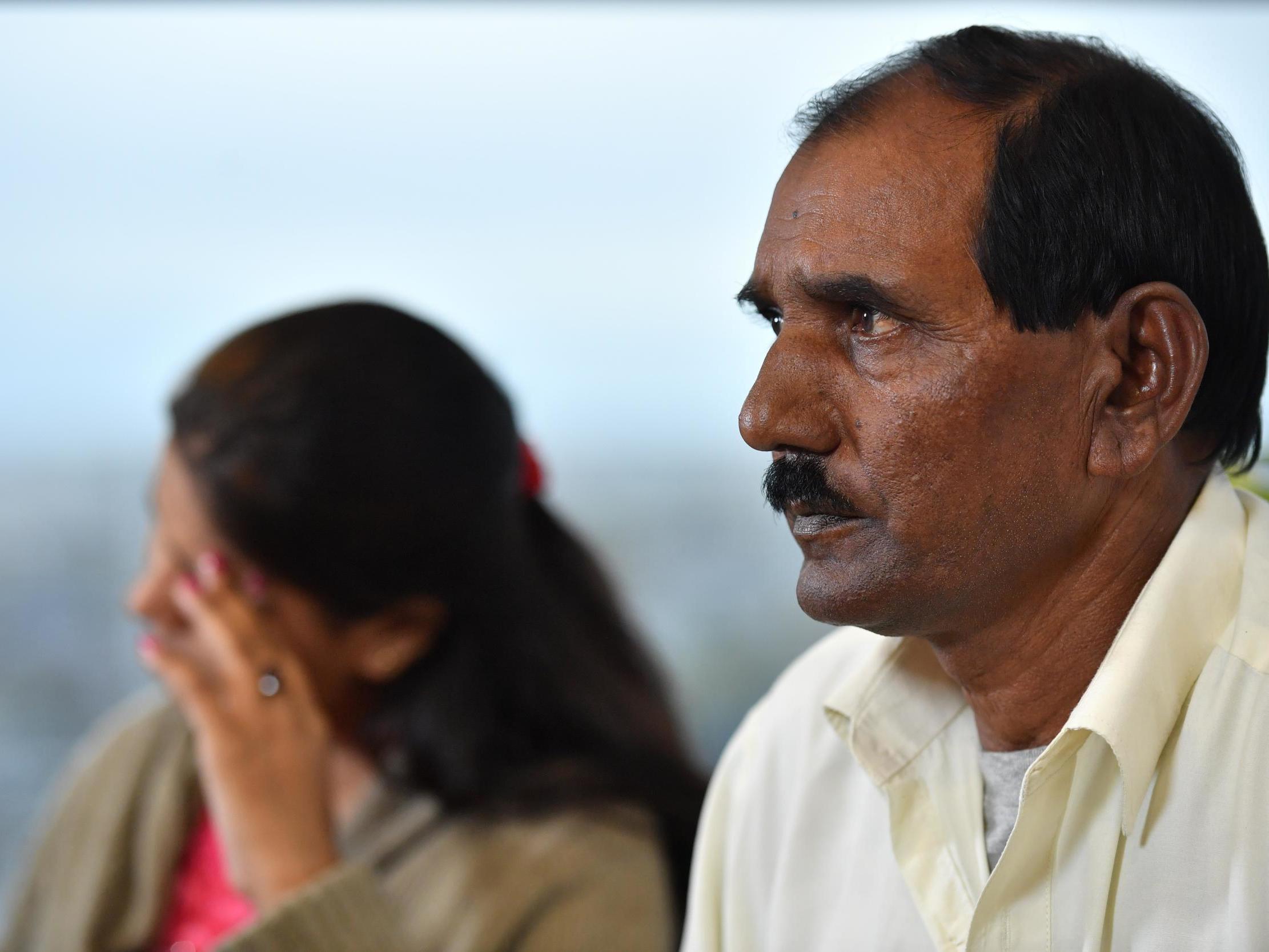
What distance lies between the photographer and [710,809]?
121 centimetres

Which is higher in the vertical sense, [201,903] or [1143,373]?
[1143,373]

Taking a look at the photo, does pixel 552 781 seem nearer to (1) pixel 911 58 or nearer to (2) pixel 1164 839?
(2) pixel 1164 839

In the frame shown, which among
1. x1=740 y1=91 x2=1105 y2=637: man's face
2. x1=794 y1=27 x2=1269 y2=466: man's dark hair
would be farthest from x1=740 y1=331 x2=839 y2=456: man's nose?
x1=794 y1=27 x2=1269 y2=466: man's dark hair

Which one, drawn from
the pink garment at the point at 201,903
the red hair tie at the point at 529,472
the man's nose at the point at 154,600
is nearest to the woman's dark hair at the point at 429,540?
the red hair tie at the point at 529,472

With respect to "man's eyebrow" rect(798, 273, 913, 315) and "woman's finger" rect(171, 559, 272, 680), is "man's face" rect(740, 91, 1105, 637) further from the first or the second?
"woman's finger" rect(171, 559, 272, 680)

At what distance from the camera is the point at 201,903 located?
72.7 inches

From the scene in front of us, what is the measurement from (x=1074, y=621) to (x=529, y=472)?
973mm

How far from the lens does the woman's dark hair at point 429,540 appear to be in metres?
1.64

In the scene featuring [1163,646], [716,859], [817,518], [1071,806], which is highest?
[817,518]

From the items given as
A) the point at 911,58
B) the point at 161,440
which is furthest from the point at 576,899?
the point at 911,58

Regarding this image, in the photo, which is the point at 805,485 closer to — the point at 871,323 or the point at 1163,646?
the point at 871,323

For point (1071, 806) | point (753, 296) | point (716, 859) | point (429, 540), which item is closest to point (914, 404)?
point (753, 296)

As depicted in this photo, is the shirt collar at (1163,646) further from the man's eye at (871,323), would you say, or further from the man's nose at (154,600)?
the man's nose at (154,600)

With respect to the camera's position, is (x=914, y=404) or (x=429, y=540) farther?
(x=429, y=540)
